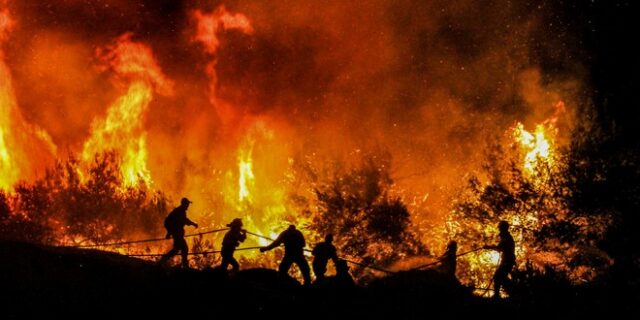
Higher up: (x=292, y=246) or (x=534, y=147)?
(x=534, y=147)

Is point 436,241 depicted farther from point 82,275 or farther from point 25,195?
point 25,195

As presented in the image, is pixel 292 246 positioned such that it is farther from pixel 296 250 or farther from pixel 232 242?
pixel 232 242

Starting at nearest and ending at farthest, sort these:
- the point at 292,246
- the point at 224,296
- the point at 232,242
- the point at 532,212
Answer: the point at 224,296 < the point at 292,246 < the point at 232,242 < the point at 532,212

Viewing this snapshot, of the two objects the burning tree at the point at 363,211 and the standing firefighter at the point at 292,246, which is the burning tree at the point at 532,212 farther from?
the standing firefighter at the point at 292,246

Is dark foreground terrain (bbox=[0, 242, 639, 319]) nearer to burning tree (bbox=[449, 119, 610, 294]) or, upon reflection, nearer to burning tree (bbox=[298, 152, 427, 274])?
burning tree (bbox=[449, 119, 610, 294])

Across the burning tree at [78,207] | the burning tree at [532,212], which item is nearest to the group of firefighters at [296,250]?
the burning tree at [532,212]

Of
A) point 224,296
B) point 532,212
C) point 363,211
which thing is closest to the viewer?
point 224,296

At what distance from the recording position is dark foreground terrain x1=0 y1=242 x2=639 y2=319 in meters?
11.0

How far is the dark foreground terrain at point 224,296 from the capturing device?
1098 centimetres

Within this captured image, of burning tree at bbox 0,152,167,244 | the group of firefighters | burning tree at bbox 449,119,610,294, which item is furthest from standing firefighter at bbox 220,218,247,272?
burning tree at bbox 0,152,167,244

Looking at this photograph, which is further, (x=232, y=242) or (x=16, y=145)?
(x=16, y=145)

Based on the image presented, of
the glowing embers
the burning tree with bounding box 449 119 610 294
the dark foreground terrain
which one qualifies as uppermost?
the glowing embers

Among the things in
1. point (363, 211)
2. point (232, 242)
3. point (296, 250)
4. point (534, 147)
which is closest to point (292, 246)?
point (296, 250)

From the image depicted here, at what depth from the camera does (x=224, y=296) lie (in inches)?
475
